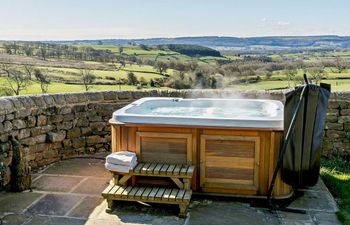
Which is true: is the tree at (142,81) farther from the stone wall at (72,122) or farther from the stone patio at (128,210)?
the stone patio at (128,210)

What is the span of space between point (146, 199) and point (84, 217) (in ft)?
1.96

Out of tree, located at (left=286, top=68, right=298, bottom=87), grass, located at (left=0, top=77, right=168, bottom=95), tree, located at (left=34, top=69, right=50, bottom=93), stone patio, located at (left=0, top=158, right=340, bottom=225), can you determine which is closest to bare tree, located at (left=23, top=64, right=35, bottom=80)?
tree, located at (left=34, top=69, right=50, bottom=93)

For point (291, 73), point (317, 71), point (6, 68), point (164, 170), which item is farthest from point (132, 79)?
point (164, 170)

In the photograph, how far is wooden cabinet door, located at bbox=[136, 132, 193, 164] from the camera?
386 cm

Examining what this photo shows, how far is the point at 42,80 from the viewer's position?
24.3ft

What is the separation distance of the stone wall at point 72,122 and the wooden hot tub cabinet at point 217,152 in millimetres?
1362

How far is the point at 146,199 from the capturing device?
139 inches

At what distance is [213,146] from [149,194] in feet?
2.68

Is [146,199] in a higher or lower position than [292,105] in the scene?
lower

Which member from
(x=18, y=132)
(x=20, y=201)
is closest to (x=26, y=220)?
(x=20, y=201)

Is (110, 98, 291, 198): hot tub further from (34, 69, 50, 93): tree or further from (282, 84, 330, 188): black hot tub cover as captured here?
(34, 69, 50, 93): tree

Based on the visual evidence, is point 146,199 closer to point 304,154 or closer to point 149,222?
point 149,222

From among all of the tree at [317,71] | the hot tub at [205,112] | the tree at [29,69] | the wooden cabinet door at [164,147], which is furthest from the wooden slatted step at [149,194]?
the tree at [29,69]

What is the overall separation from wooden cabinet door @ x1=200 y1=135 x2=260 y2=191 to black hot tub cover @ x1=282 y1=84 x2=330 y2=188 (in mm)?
322
